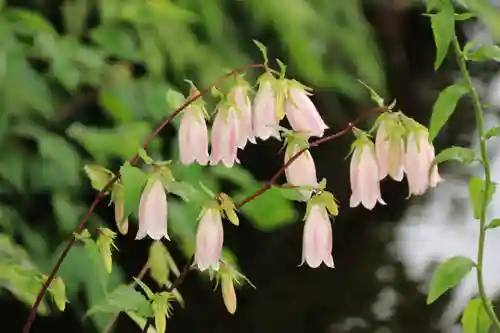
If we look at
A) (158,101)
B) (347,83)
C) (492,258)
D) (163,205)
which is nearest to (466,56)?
(163,205)

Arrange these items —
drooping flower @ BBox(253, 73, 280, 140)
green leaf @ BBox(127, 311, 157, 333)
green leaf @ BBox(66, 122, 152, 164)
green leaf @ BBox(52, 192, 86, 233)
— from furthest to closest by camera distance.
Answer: green leaf @ BBox(52, 192, 86, 233)
green leaf @ BBox(66, 122, 152, 164)
green leaf @ BBox(127, 311, 157, 333)
drooping flower @ BBox(253, 73, 280, 140)

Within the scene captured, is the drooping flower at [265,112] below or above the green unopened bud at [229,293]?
above

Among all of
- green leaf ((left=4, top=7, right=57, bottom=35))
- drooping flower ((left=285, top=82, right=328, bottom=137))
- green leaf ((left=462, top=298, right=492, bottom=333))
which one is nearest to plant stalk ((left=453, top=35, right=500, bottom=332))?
green leaf ((left=462, top=298, right=492, bottom=333))

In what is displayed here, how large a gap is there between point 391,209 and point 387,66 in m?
0.28

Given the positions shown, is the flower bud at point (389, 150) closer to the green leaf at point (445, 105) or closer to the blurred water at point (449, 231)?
the green leaf at point (445, 105)

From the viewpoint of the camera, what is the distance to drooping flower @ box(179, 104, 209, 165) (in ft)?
1.67

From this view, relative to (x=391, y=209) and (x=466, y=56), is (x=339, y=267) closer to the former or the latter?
(x=391, y=209)

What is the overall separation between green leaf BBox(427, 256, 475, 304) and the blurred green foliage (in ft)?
0.79

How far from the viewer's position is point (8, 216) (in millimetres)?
902

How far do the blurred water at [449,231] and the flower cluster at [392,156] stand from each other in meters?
0.97

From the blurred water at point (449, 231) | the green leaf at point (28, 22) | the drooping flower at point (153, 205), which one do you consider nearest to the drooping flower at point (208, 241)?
the drooping flower at point (153, 205)

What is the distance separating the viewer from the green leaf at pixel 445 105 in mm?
509

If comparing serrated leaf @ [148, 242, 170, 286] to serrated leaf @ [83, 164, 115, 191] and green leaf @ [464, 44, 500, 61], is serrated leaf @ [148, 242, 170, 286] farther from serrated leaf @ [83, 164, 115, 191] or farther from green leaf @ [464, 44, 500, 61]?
green leaf @ [464, 44, 500, 61]

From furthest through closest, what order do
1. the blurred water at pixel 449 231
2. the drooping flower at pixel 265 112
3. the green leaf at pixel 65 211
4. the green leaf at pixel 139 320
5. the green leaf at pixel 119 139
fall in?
the blurred water at pixel 449 231, the green leaf at pixel 65 211, the green leaf at pixel 119 139, the green leaf at pixel 139 320, the drooping flower at pixel 265 112
